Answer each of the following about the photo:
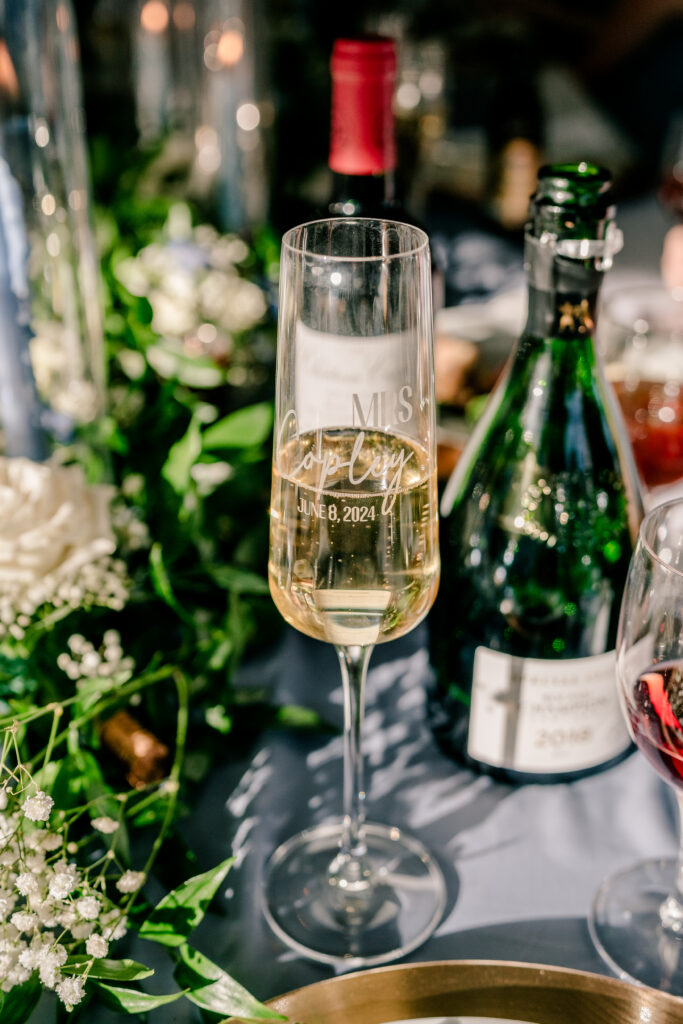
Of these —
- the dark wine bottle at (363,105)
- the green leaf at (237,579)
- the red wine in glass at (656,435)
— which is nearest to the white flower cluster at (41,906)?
the green leaf at (237,579)

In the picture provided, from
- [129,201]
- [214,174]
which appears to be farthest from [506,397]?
[214,174]

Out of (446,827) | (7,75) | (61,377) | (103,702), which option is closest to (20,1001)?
(103,702)

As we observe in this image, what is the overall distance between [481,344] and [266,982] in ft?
2.35

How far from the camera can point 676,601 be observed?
518 millimetres

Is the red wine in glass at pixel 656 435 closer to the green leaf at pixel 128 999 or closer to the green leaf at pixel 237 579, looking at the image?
the green leaf at pixel 237 579

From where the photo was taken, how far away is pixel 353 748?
615 mm

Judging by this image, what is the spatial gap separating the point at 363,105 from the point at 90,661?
416 mm

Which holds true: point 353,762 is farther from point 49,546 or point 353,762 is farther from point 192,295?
point 192,295

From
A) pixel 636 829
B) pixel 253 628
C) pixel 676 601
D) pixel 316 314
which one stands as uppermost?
pixel 316 314

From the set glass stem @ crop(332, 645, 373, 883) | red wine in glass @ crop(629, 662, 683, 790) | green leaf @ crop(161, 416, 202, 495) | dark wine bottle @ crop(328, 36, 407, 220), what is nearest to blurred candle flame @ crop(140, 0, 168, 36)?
dark wine bottle @ crop(328, 36, 407, 220)

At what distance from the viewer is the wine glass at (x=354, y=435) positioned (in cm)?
49

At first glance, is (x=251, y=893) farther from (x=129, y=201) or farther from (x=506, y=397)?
(x=129, y=201)

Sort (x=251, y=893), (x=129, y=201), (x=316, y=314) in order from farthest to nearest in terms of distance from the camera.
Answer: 1. (x=129, y=201)
2. (x=251, y=893)
3. (x=316, y=314)

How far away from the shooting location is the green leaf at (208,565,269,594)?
2.34 feet
